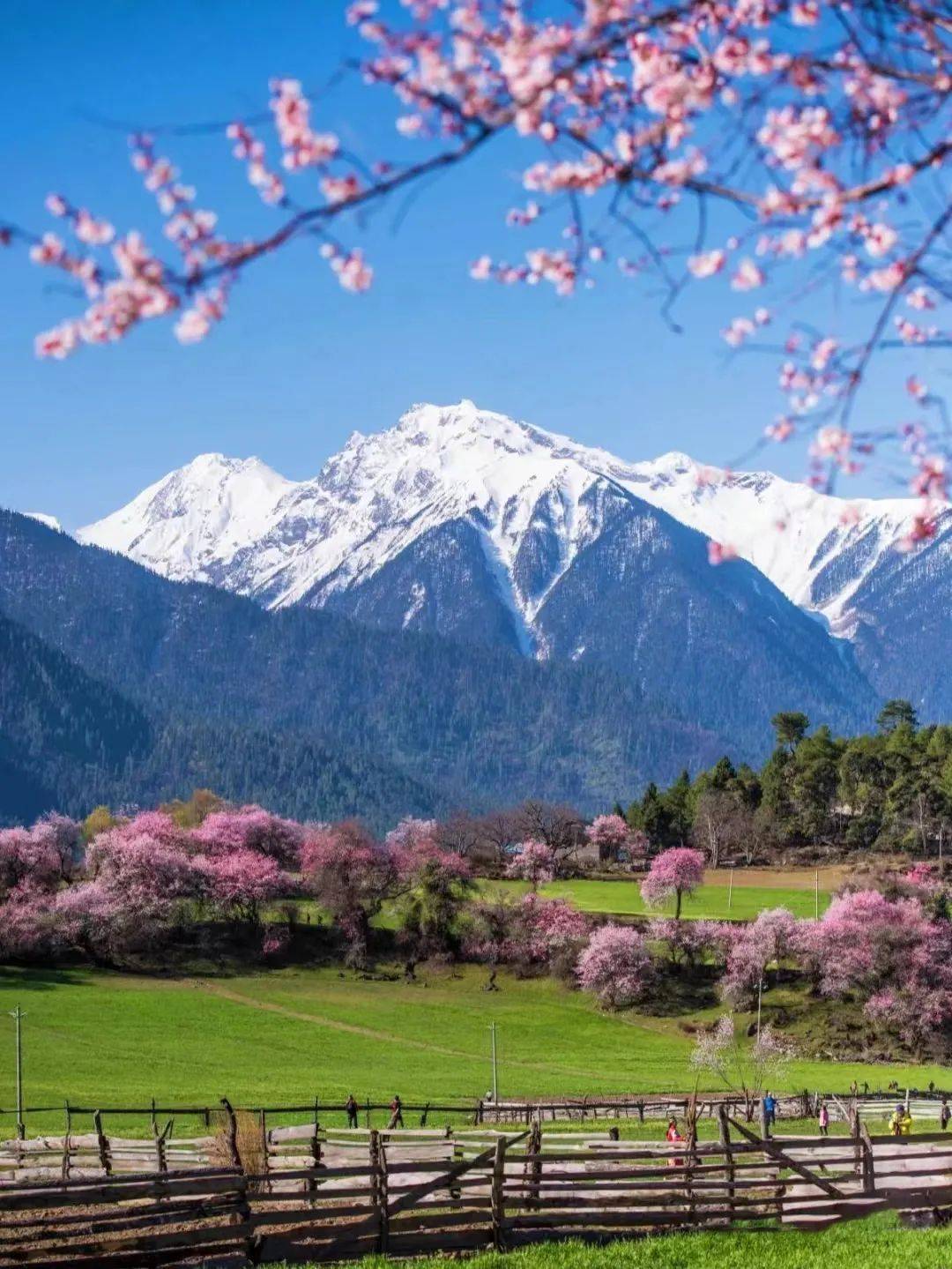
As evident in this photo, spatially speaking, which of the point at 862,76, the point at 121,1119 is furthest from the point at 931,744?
the point at 862,76

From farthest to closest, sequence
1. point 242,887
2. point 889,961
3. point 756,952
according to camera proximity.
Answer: point 242,887, point 756,952, point 889,961

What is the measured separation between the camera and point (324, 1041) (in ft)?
214

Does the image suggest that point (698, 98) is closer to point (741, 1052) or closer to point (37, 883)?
point (741, 1052)

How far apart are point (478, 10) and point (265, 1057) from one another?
59438 millimetres

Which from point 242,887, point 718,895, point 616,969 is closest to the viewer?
point 616,969

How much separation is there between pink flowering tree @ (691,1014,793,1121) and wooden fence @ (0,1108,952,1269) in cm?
3271

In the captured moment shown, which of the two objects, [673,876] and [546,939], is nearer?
[546,939]

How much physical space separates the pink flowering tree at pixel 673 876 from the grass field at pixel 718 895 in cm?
153

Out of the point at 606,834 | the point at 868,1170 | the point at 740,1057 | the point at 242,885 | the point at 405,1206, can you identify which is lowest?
the point at 740,1057

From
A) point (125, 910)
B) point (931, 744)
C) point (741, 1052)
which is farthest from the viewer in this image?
point (931, 744)

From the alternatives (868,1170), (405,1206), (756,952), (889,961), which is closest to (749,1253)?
(405,1206)

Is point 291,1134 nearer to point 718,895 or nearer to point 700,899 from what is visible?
point 700,899

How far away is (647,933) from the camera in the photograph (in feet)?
275

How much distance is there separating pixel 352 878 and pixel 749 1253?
72.2 m
